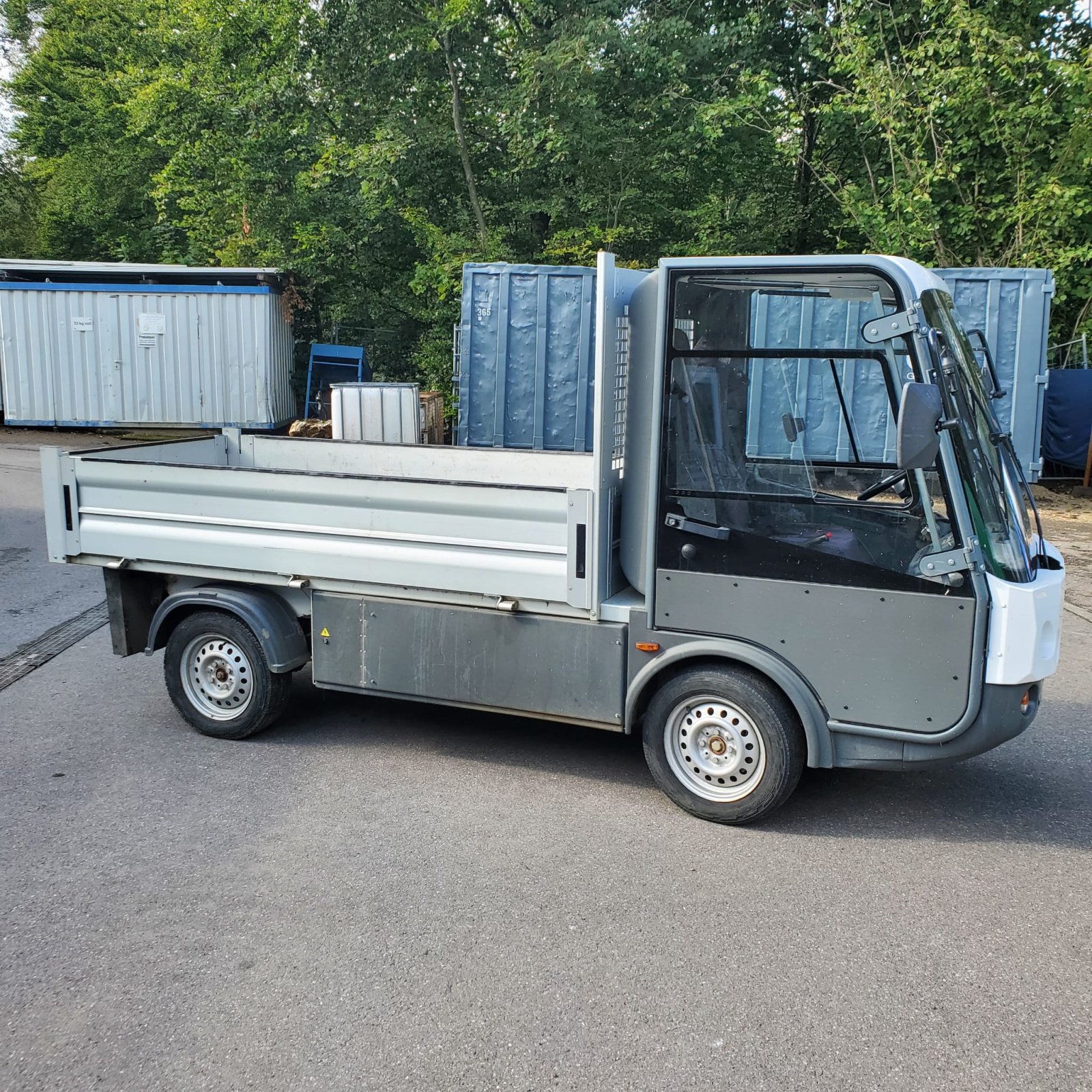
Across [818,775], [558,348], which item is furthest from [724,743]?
[558,348]

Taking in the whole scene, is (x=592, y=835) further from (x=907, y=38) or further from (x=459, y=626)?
(x=907, y=38)

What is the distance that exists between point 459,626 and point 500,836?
3.48 feet

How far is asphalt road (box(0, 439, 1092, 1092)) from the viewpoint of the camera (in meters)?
3.10

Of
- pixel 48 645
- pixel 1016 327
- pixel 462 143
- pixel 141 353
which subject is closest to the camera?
pixel 48 645

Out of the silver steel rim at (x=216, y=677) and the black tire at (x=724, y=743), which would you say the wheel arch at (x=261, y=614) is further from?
the black tire at (x=724, y=743)

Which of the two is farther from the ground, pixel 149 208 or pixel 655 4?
pixel 655 4

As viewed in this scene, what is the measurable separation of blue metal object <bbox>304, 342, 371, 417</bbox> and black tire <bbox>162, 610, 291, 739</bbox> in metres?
14.9

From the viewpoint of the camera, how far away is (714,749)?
470 centimetres

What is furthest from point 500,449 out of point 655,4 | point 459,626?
point 655,4

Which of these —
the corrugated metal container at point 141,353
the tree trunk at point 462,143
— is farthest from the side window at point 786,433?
the corrugated metal container at point 141,353

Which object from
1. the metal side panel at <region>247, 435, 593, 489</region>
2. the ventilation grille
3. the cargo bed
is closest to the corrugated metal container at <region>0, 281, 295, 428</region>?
the metal side panel at <region>247, 435, 593, 489</region>

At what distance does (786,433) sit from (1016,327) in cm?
904

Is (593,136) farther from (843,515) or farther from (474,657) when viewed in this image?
(843,515)

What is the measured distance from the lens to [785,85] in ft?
62.3
